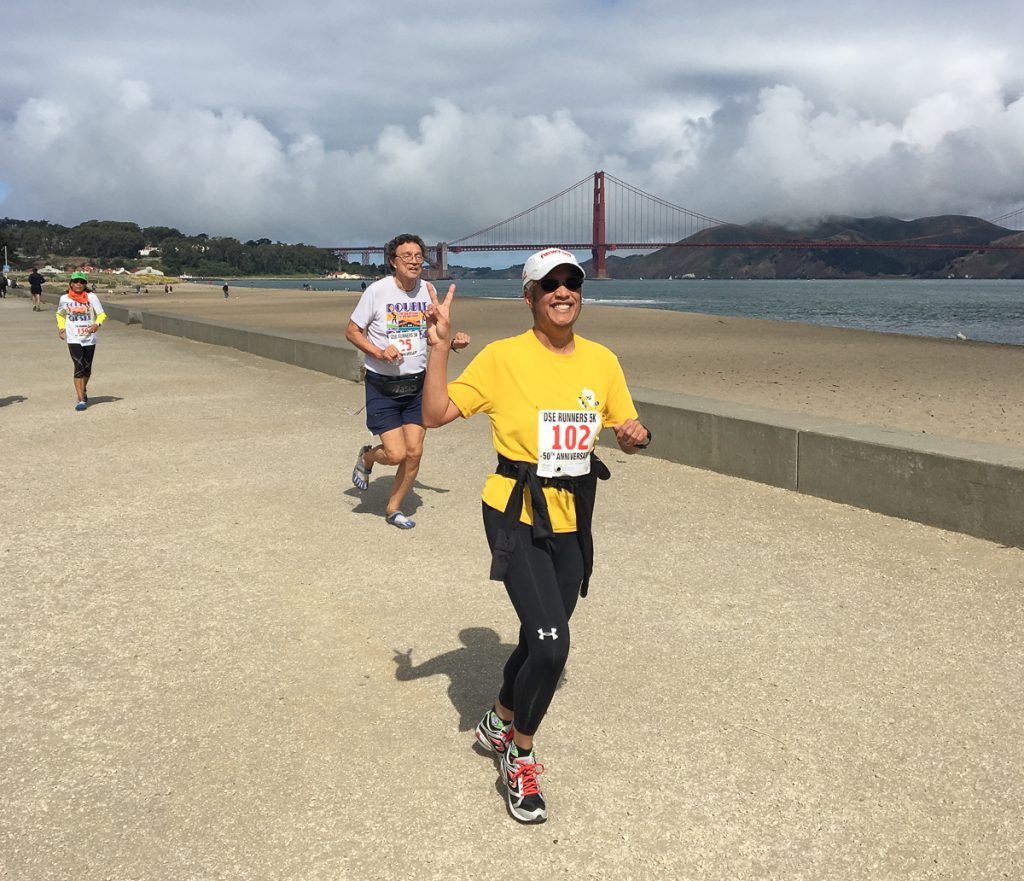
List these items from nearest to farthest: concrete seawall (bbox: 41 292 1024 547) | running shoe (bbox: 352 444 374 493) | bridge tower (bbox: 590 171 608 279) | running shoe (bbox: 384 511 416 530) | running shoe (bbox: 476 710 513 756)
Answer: running shoe (bbox: 476 710 513 756) → concrete seawall (bbox: 41 292 1024 547) → running shoe (bbox: 384 511 416 530) → running shoe (bbox: 352 444 374 493) → bridge tower (bbox: 590 171 608 279)

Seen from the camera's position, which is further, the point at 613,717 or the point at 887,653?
the point at 887,653

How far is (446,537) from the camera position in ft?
18.4

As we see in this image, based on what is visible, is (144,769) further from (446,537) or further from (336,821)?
(446,537)

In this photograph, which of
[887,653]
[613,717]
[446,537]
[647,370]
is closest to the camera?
[613,717]

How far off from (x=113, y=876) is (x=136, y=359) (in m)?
15.2

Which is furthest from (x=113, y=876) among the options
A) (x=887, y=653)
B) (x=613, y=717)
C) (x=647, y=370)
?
(x=647, y=370)

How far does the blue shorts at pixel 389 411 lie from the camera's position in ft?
19.7

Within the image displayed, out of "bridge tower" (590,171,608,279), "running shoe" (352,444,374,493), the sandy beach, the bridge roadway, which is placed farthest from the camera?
"bridge tower" (590,171,608,279)

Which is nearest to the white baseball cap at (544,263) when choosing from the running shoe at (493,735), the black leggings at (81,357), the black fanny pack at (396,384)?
the running shoe at (493,735)

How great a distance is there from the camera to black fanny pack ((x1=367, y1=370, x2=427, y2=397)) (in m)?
5.94

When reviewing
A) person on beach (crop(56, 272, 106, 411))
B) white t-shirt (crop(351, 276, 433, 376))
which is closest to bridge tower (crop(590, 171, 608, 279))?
person on beach (crop(56, 272, 106, 411))

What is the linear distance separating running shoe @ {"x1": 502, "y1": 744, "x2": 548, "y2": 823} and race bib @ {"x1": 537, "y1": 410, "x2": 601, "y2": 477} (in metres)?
0.81

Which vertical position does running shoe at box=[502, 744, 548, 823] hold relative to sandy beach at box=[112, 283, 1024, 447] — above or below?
below

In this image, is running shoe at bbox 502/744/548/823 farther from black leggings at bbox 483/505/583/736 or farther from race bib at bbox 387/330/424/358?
race bib at bbox 387/330/424/358
